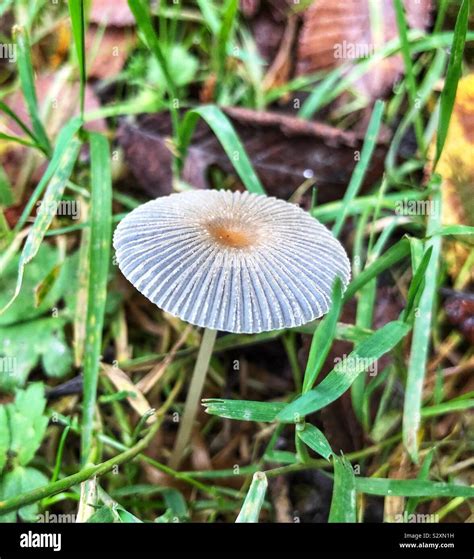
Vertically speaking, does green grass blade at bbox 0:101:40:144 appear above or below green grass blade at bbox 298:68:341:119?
below

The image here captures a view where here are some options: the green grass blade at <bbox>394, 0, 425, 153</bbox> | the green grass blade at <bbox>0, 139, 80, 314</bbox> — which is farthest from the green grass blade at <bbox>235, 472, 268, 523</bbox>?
the green grass blade at <bbox>394, 0, 425, 153</bbox>

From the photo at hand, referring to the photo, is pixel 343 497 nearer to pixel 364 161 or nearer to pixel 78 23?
pixel 364 161

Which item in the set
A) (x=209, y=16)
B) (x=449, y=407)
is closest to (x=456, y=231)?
(x=449, y=407)

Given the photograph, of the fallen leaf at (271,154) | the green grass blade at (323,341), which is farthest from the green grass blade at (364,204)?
the green grass blade at (323,341)

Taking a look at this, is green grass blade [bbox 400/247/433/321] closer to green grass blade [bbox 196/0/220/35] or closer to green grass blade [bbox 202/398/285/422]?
green grass blade [bbox 202/398/285/422]

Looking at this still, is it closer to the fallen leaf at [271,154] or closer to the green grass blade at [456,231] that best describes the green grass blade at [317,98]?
the fallen leaf at [271,154]
